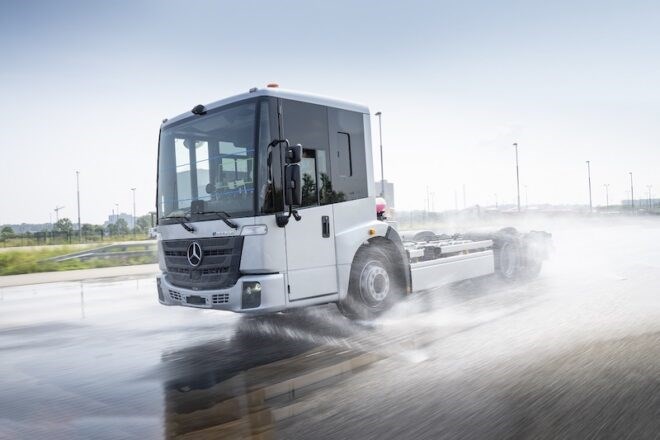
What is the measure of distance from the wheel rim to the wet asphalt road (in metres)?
0.36

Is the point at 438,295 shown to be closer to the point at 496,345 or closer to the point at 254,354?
the point at 496,345

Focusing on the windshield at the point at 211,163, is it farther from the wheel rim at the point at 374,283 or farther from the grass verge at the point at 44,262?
the grass verge at the point at 44,262

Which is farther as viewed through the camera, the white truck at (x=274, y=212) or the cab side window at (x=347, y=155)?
the cab side window at (x=347, y=155)

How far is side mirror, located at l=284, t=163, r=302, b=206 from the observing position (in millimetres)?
5579

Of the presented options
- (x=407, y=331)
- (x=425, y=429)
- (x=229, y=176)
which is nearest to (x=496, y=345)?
(x=407, y=331)

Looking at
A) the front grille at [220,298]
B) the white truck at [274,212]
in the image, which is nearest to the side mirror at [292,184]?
the white truck at [274,212]

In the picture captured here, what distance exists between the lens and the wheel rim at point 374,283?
22.4 ft

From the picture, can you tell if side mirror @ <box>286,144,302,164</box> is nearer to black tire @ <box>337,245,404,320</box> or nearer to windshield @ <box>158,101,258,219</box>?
windshield @ <box>158,101,258,219</box>

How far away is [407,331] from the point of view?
641cm

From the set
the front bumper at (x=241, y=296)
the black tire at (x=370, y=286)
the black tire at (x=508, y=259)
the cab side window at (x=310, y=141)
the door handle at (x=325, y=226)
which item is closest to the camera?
the front bumper at (x=241, y=296)

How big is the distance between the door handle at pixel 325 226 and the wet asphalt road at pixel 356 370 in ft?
4.15

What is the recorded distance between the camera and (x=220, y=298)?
5805 millimetres

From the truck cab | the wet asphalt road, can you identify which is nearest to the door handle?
the truck cab

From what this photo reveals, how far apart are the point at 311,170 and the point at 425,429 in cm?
365
